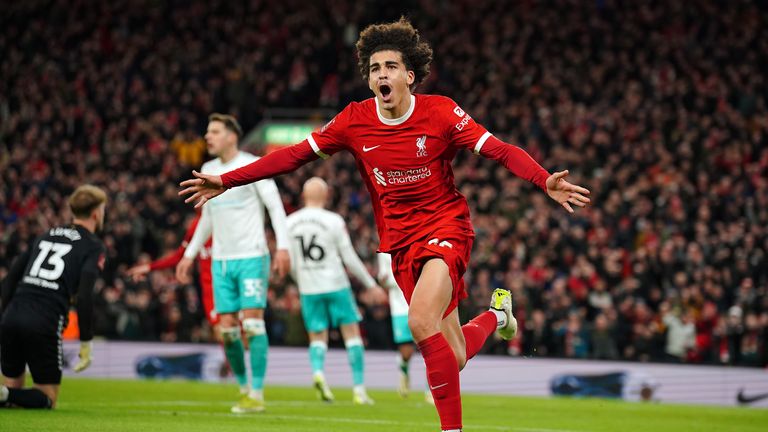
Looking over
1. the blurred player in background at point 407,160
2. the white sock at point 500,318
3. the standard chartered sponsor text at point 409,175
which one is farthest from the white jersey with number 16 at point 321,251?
the standard chartered sponsor text at point 409,175

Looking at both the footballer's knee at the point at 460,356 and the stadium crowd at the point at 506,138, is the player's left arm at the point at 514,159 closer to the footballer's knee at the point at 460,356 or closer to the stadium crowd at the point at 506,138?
the footballer's knee at the point at 460,356

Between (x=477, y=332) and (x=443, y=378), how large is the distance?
122 centimetres

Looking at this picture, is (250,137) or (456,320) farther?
(250,137)

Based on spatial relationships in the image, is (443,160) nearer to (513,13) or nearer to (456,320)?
(456,320)

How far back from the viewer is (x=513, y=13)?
105 ft

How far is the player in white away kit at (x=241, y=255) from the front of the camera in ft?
38.0

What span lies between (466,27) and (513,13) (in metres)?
→ 1.36

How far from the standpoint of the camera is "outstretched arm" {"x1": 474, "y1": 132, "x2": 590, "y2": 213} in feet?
23.4

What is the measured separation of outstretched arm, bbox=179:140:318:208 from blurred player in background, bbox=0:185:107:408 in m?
2.68

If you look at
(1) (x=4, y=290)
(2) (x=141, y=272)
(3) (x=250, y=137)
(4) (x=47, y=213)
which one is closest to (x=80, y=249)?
(1) (x=4, y=290)

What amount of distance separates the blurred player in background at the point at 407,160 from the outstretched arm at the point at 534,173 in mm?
19

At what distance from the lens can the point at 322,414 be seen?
456 inches

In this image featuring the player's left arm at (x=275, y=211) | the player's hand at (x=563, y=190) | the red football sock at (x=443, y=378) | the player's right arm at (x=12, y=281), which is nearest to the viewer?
the player's hand at (x=563, y=190)

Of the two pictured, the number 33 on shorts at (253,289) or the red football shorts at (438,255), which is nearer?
the red football shorts at (438,255)
